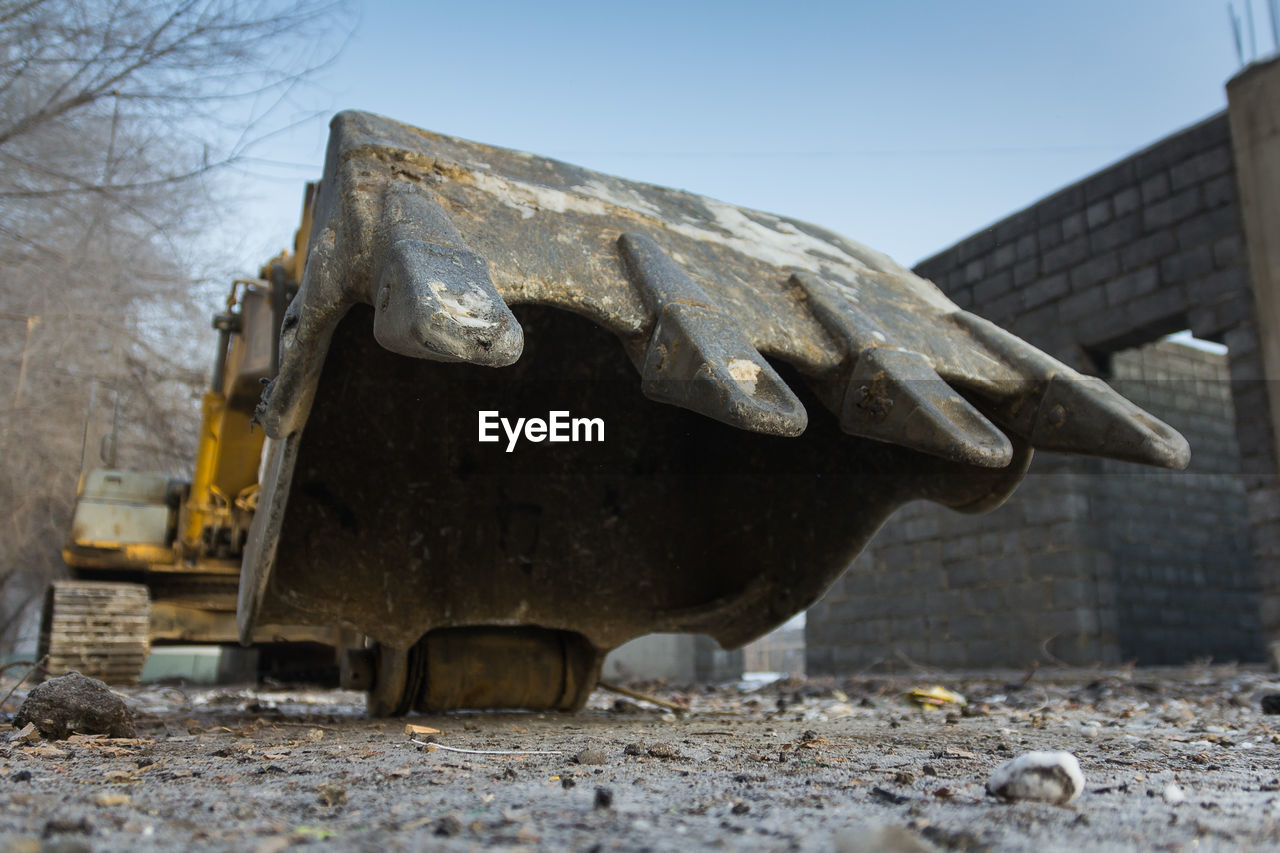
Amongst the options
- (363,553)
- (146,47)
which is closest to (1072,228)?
(363,553)

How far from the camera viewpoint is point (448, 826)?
1.16 m

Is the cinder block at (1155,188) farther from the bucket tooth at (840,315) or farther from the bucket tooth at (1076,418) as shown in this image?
the bucket tooth at (840,315)

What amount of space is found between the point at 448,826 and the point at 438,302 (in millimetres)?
827

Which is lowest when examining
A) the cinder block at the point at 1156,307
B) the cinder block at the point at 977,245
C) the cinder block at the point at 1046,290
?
the cinder block at the point at 1156,307

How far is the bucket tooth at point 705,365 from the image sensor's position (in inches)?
71.5

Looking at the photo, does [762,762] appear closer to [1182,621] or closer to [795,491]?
[795,491]

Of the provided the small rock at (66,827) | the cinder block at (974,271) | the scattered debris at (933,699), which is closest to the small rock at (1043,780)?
the small rock at (66,827)

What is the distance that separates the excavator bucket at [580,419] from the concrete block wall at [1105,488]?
391 cm

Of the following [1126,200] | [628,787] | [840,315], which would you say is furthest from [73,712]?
[1126,200]

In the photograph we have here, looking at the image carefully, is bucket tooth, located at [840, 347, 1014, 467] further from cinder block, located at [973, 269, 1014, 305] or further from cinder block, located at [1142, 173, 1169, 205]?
cinder block, located at [973, 269, 1014, 305]

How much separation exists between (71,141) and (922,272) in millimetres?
7354

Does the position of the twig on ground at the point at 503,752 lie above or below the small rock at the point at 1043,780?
below

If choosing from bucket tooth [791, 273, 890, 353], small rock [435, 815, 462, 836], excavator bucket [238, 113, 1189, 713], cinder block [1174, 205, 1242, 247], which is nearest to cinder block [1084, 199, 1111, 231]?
cinder block [1174, 205, 1242, 247]

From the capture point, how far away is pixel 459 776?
5.34 ft
